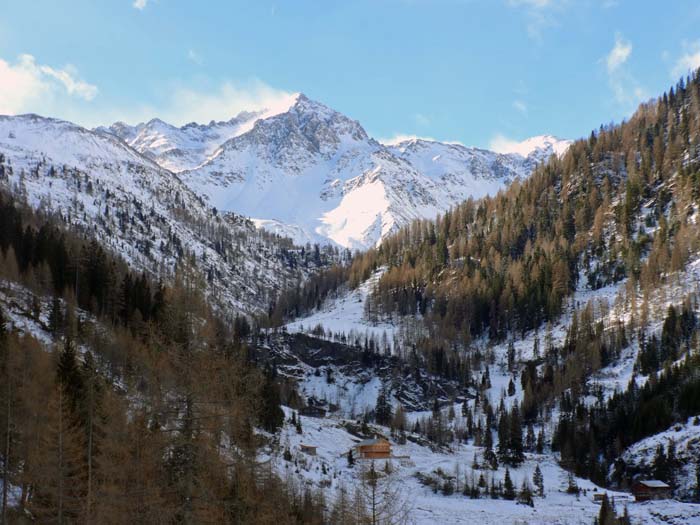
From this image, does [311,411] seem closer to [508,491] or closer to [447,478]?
[447,478]

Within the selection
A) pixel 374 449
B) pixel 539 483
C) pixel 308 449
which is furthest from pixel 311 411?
pixel 539 483

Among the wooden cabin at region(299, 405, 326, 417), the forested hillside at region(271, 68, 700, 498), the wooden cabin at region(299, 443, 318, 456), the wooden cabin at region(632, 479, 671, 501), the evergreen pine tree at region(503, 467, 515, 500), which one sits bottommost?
the evergreen pine tree at region(503, 467, 515, 500)

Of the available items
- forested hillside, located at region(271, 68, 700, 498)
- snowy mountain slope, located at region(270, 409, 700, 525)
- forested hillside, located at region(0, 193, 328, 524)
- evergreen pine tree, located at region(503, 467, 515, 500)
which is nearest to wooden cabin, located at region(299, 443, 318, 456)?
snowy mountain slope, located at region(270, 409, 700, 525)

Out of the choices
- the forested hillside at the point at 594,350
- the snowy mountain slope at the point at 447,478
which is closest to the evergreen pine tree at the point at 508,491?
the snowy mountain slope at the point at 447,478

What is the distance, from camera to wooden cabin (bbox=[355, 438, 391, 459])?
99.1m

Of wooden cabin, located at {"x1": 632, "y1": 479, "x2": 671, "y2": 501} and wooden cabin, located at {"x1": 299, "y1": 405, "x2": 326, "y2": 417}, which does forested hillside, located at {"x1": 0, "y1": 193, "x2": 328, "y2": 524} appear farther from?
wooden cabin, located at {"x1": 299, "y1": 405, "x2": 326, "y2": 417}

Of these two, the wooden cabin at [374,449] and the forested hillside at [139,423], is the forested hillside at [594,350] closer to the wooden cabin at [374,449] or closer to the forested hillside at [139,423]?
the wooden cabin at [374,449]

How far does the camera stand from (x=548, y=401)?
14075 centimetres

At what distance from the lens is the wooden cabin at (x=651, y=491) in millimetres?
86562

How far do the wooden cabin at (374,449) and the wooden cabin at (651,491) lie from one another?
121ft

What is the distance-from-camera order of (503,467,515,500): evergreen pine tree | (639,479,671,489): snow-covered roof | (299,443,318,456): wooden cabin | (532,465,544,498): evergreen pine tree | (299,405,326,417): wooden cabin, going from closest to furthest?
(639,479,671,489): snow-covered roof < (503,467,515,500): evergreen pine tree < (532,465,544,498): evergreen pine tree < (299,443,318,456): wooden cabin < (299,405,326,417): wooden cabin

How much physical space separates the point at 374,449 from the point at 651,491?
40.1m

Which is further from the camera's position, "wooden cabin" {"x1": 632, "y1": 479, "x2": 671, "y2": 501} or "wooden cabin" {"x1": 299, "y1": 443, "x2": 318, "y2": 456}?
"wooden cabin" {"x1": 299, "y1": 443, "x2": 318, "y2": 456}

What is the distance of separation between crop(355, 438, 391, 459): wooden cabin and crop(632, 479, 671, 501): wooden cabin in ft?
121
